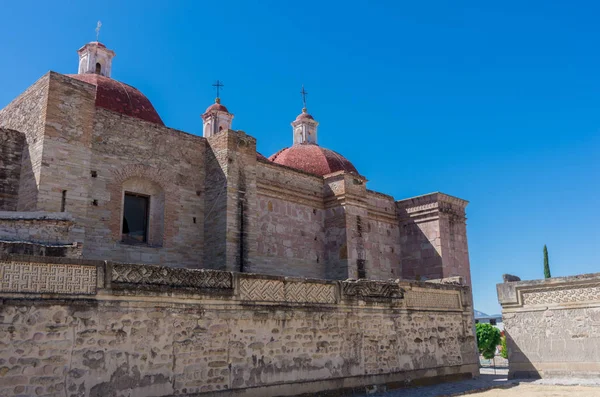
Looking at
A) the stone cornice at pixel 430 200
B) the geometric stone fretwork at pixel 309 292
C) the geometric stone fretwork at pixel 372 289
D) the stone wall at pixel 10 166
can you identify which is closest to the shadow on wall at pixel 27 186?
the stone wall at pixel 10 166

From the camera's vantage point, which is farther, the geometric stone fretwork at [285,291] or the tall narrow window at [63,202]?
the tall narrow window at [63,202]

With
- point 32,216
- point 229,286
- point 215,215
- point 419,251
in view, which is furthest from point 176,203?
point 419,251

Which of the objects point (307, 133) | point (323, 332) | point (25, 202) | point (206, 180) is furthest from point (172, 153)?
point (307, 133)

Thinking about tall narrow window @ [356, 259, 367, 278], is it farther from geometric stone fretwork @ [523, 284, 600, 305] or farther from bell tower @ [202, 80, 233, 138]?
bell tower @ [202, 80, 233, 138]

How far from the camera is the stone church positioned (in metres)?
10.8

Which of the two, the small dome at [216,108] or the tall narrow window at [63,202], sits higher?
the small dome at [216,108]

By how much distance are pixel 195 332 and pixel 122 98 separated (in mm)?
11326

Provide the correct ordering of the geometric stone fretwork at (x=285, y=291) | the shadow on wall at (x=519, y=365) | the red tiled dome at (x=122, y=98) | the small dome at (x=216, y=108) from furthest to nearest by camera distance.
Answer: the small dome at (x=216, y=108) < the red tiled dome at (x=122, y=98) < the shadow on wall at (x=519, y=365) < the geometric stone fretwork at (x=285, y=291)

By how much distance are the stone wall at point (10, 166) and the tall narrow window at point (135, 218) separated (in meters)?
2.24

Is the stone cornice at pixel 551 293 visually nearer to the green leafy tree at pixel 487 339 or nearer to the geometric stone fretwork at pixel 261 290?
the geometric stone fretwork at pixel 261 290

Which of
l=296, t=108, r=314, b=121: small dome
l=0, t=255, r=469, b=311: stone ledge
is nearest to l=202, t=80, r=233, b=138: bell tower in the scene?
l=296, t=108, r=314, b=121: small dome

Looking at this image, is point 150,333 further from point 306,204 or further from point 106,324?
point 306,204

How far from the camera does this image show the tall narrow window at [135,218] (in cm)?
1243

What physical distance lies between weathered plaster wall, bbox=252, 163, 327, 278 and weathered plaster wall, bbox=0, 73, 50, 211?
5510 mm
